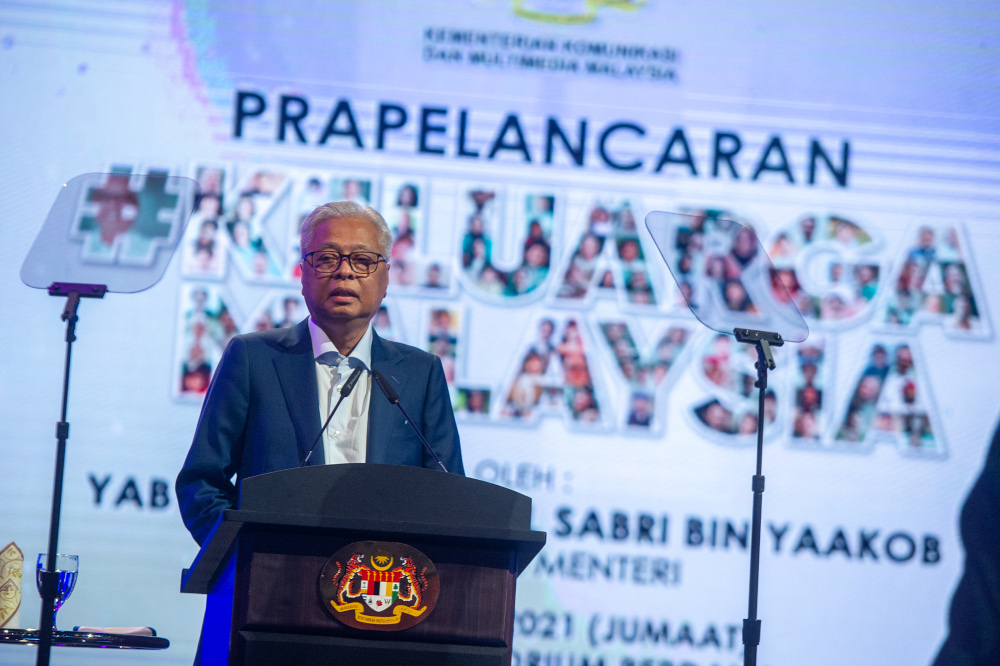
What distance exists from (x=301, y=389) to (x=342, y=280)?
0.25m

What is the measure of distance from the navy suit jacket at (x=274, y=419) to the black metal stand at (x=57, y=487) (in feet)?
2.07

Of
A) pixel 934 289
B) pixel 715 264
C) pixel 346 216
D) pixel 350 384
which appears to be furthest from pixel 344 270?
pixel 934 289

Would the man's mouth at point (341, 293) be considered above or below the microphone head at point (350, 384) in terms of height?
above

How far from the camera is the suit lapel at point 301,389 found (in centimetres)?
220

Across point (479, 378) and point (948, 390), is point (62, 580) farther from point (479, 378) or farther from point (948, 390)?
point (948, 390)

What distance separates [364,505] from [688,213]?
7.99ft

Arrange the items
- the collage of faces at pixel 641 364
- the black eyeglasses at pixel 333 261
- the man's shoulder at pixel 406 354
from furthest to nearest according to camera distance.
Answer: the collage of faces at pixel 641 364 → the man's shoulder at pixel 406 354 → the black eyeglasses at pixel 333 261

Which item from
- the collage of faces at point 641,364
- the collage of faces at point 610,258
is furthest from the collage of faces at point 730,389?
the collage of faces at point 610,258

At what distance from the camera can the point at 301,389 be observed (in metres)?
2.24

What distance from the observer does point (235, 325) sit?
3.63 metres

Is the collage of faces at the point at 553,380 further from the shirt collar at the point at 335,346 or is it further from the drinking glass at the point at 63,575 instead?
the drinking glass at the point at 63,575

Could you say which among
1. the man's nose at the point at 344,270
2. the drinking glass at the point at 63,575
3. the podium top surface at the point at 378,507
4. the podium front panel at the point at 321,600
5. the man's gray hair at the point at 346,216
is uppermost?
the man's gray hair at the point at 346,216

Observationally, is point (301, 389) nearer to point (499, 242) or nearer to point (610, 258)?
point (499, 242)

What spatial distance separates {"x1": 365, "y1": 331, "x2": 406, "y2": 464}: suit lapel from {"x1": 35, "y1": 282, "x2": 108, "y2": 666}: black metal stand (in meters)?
0.87
